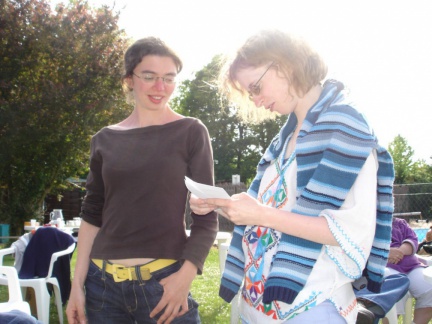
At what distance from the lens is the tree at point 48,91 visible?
39.7ft

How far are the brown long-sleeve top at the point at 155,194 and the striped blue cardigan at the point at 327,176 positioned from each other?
45 cm

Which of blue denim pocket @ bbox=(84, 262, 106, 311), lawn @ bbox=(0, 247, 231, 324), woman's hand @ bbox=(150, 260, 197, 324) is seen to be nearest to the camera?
woman's hand @ bbox=(150, 260, 197, 324)

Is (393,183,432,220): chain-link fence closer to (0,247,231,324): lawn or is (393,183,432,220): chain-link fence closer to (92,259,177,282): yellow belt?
(0,247,231,324): lawn

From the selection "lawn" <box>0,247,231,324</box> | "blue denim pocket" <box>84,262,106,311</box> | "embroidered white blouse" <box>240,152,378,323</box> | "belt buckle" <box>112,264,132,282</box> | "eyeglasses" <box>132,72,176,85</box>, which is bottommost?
"lawn" <box>0,247,231,324</box>

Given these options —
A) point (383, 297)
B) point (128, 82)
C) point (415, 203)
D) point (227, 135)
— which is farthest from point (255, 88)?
point (227, 135)

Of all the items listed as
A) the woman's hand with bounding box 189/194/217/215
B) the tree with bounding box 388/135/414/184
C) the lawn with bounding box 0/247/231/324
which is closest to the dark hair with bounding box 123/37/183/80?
the woman's hand with bounding box 189/194/217/215

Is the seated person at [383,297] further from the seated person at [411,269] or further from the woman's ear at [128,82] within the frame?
the woman's ear at [128,82]

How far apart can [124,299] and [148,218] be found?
27cm

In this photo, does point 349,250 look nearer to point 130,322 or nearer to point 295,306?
point 295,306

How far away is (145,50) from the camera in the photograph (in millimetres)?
1721

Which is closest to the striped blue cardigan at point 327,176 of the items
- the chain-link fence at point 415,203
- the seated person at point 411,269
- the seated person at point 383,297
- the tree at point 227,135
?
the seated person at point 383,297

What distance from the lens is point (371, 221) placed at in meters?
1.19

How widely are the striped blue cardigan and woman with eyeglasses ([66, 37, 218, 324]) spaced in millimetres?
Result: 450

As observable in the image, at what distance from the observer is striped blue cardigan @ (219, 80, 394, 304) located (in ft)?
3.83
